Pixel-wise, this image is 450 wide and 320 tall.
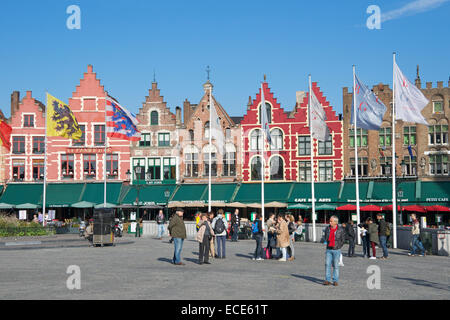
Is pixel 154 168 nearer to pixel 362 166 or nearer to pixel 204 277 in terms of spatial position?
pixel 362 166

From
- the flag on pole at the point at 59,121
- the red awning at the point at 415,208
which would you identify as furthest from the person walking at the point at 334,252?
the red awning at the point at 415,208

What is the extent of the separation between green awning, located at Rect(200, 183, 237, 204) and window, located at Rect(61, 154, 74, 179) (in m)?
13.0

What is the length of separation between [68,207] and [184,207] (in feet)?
35.0

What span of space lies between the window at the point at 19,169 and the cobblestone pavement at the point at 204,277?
30.2 metres

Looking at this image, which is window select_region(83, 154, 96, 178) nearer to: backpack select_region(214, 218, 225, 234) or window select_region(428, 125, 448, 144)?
window select_region(428, 125, 448, 144)

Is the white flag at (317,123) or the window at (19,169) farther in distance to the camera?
the window at (19,169)

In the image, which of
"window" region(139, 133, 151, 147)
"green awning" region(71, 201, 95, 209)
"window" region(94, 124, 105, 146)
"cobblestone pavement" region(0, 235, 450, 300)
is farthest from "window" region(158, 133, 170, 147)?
"cobblestone pavement" region(0, 235, 450, 300)

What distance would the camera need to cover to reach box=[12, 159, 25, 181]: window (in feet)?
175

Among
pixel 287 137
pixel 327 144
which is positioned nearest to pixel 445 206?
pixel 327 144

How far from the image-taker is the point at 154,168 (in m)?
53.5

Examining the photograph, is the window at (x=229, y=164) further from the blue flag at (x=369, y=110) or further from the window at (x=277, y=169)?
the blue flag at (x=369, y=110)

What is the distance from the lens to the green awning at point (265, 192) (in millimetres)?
48784
